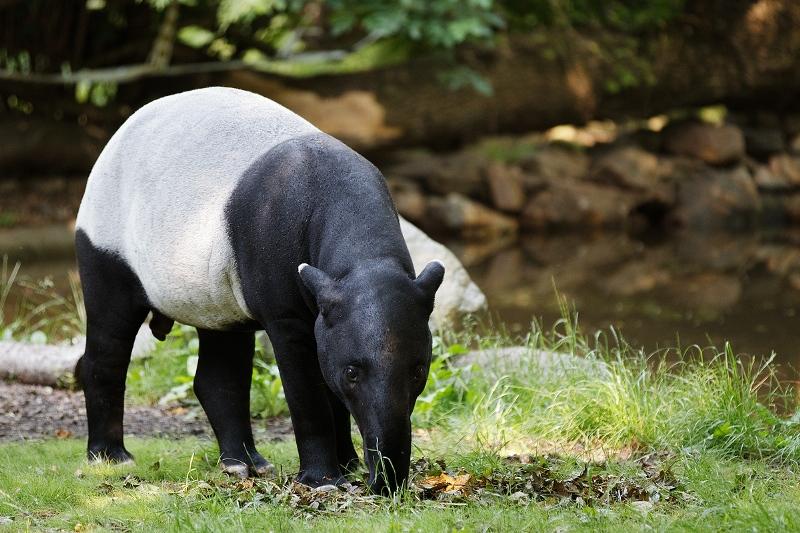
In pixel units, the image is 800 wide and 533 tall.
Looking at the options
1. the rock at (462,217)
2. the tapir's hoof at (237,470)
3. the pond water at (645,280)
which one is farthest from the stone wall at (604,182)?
the tapir's hoof at (237,470)

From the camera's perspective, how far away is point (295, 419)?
5.14 meters

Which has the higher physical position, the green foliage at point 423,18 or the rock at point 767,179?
the green foliage at point 423,18

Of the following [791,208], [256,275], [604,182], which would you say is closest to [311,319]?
[256,275]

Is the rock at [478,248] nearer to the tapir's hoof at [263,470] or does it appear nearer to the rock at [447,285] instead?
the rock at [447,285]

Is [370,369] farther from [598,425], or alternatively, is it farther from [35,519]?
[598,425]

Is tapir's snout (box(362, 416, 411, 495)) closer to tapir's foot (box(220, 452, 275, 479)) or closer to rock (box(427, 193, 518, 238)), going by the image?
tapir's foot (box(220, 452, 275, 479))

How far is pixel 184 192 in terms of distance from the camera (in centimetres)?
550

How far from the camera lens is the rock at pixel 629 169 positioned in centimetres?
2067

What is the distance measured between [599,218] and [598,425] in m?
14.4

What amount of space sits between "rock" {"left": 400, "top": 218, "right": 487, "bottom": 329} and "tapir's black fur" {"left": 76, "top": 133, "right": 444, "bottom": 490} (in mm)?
2986

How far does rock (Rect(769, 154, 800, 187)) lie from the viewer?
21.8m

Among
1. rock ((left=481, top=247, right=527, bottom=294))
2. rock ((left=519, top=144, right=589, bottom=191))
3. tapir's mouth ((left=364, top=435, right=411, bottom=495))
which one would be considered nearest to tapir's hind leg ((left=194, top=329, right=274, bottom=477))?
tapir's mouth ((left=364, top=435, right=411, bottom=495))

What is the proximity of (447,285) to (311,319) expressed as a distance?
414cm

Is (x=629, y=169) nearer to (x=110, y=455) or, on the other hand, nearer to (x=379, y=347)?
(x=110, y=455)
